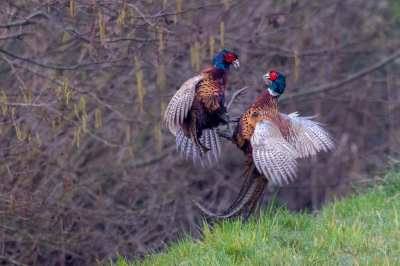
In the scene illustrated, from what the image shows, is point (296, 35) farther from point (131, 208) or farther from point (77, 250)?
point (77, 250)

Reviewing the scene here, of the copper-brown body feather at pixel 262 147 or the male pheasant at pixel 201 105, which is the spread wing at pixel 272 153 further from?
the male pheasant at pixel 201 105

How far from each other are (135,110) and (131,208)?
4.69 feet

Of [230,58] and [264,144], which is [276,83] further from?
[264,144]

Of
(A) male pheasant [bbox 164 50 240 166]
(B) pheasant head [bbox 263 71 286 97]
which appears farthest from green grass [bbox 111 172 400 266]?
(B) pheasant head [bbox 263 71 286 97]

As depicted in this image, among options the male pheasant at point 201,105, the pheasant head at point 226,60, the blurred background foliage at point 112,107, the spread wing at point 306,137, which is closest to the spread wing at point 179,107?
the male pheasant at point 201,105

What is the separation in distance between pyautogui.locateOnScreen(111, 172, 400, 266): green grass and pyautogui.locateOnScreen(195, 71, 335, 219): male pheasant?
41 cm

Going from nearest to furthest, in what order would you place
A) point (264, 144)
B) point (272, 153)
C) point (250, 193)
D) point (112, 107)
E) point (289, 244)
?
point (272, 153)
point (264, 144)
point (250, 193)
point (289, 244)
point (112, 107)

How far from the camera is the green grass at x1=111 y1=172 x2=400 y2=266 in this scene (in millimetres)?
3279

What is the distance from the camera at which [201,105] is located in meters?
3.30

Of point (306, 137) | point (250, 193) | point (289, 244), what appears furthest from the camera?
point (306, 137)

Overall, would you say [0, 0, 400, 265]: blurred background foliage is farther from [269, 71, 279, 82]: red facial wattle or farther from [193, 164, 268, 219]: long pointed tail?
[269, 71, 279, 82]: red facial wattle

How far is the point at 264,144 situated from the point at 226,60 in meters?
0.74

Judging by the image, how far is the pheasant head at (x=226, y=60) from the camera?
10.9 feet

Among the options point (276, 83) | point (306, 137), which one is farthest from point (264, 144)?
point (306, 137)
